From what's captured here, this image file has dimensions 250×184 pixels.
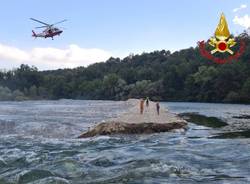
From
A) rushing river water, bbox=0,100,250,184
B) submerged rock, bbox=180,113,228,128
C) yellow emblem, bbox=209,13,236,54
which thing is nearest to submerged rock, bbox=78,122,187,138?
rushing river water, bbox=0,100,250,184

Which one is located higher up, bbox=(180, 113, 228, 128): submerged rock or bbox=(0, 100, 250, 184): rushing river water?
bbox=(180, 113, 228, 128): submerged rock

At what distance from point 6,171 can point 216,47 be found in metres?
9.63

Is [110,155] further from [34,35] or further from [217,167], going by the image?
[34,35]

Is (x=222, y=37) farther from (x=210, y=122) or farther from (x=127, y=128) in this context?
(x=210, y=122)

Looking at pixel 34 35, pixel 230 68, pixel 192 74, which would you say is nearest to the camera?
pixel 34 35

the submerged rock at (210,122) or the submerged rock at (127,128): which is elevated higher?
the submerged rock at (127,128)

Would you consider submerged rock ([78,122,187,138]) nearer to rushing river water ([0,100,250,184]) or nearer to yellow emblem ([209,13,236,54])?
rushing river water ([0,100,250,184])

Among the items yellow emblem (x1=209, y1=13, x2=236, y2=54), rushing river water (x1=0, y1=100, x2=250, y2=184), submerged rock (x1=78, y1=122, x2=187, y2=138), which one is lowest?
rushing river water (x1=0, y1=100, x2=250, y2=184)

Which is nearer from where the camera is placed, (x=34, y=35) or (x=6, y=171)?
(x=6, y=171)

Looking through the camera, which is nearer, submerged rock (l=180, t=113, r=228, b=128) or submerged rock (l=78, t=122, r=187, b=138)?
submerged rock (l=78, t=122, r=187, b=138)

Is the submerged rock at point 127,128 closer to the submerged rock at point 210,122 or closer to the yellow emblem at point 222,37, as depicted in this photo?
the submerged rock at point 210,122

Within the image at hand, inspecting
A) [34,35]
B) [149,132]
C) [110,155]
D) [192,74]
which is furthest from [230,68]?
[110,155]

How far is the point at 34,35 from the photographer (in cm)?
5794

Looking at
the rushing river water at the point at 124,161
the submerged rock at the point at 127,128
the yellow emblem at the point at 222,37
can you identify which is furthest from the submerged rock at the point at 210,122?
the yellow emblem at the point at 222,37
